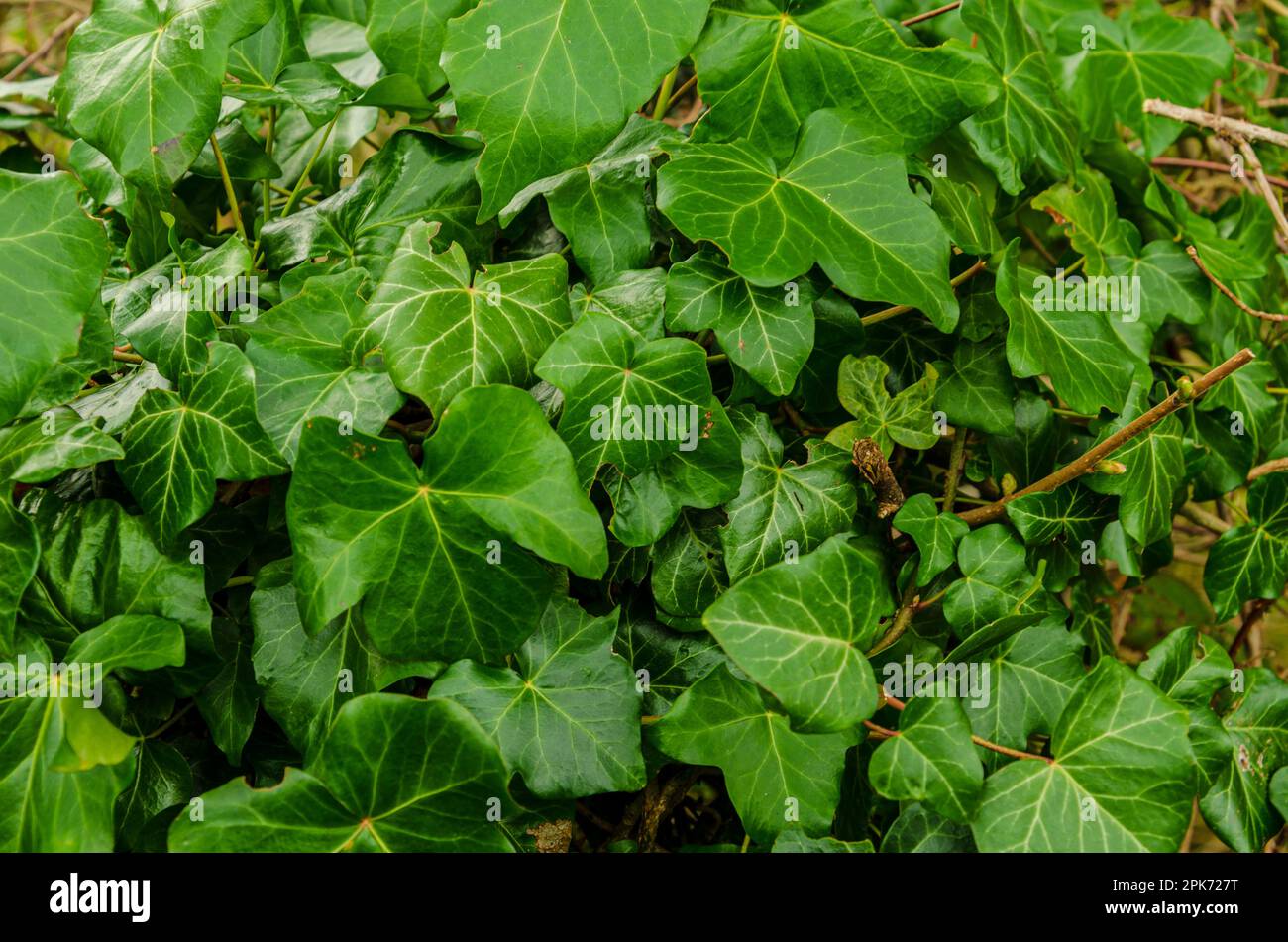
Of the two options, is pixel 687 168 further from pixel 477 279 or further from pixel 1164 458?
pixel 1164 458

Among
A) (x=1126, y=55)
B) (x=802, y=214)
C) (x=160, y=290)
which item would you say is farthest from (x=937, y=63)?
(x=160, y=290)

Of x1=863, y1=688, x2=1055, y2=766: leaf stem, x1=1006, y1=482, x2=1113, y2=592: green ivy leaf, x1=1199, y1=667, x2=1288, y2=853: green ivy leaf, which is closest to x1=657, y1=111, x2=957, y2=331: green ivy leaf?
x1=1006, y1=482, x2=1113, y2=592: green ivy leaf

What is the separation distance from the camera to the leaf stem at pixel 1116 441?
0.88m

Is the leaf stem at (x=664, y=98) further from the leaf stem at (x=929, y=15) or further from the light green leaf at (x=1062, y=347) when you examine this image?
the light green leaf at (x=1062, y=347)

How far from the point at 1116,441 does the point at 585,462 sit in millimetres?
507

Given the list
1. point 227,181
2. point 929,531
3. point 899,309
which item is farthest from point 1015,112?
point 227,181

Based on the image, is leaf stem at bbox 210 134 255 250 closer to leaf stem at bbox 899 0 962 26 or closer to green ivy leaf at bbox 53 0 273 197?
green ivy leaf at bbox 53 0 273 197

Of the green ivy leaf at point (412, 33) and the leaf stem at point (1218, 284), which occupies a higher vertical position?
the green ivy leaf at point (412, 33)

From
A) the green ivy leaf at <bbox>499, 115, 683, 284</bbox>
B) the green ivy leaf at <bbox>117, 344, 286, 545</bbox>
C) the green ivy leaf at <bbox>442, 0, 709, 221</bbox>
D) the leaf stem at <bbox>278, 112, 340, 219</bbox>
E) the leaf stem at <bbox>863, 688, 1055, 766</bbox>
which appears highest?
the green ivy leaf at <bbox>442, 0, 709, 221</bbox>

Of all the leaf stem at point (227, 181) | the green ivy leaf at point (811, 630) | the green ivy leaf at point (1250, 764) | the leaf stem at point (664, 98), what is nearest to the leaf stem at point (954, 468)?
the green ivy leaf at point (811, 630)

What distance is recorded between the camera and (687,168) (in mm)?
875

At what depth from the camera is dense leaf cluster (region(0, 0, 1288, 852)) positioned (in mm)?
782

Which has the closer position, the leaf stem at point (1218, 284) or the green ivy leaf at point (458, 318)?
the green ivy leaf at point (458, 318)
